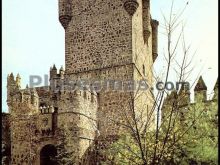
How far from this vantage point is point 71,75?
2752 centimetres

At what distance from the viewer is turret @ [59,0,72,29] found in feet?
91.4

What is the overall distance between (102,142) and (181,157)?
22.3 ft

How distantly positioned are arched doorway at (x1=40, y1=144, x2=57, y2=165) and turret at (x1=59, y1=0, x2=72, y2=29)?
805 cm

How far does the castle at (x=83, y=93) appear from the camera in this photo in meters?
22.8

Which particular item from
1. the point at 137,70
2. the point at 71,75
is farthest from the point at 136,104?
the point at 71,75

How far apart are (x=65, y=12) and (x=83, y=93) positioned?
21.9 ft

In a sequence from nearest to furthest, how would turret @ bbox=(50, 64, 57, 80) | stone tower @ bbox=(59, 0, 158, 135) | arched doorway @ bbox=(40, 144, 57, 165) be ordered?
arched doorway @ bbox=(40, 144, 57, 165) → stone tower @ bbox=(59, 0, 158, 135) → turret @ bbox=(50, 64, 57, 80)

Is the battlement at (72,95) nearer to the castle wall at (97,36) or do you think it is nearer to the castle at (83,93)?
the castle at (83,93)

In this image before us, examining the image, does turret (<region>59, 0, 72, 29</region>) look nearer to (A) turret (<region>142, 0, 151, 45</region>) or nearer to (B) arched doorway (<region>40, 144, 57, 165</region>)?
(A) turret (<region>142, 0, 151, 45</region>)

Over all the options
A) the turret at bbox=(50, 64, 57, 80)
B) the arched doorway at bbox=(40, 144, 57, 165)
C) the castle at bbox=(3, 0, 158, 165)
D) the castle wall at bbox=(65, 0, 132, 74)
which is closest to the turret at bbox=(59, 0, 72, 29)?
the castle at bbox=(3, 0, 158, 165)

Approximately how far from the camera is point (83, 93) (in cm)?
2356

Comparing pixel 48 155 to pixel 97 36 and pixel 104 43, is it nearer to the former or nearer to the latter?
pixel 104 43

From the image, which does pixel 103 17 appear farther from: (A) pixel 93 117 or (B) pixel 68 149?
(B) pixel 68 149

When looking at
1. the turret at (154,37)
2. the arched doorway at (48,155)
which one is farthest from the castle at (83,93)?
the turret at (154,37)
